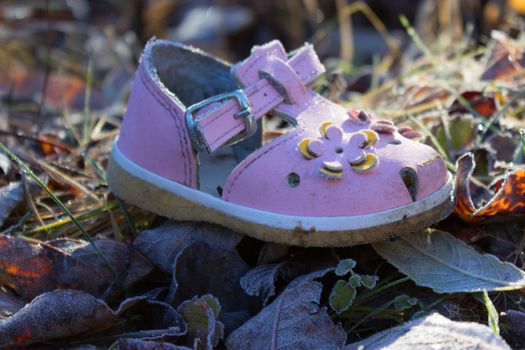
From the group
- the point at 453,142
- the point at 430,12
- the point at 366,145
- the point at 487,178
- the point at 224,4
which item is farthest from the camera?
the point at 224,4

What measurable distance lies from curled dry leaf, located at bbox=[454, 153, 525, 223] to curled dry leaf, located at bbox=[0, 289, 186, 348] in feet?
2.51

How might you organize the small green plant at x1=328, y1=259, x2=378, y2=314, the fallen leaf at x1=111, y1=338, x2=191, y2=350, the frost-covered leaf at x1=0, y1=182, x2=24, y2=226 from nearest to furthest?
the fallen leaf at x1=111, y1=338, x2=191, y2=350 → the small green plant at x1=328, y1=259, x2=378, y2=314 → the frost-covered leaf at x1=0, y1=182, x2=24, y2=226

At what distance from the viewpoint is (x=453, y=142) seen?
8.03 ft

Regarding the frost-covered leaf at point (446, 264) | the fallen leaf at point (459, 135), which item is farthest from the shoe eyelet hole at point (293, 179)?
the fallen leaf at point (459, 135)

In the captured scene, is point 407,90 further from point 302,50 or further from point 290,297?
point 290,297

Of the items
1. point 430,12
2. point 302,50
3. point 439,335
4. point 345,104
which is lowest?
point 430,12

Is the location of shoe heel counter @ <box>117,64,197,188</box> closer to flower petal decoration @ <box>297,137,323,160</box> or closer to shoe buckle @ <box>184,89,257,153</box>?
shoe buckle @ <box>184,89,257,153</box>

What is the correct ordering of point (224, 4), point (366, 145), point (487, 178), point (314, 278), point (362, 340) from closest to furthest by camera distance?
point (362, 340), point (314, 278), point (366, 145), point (487, 178), point (224, 4)

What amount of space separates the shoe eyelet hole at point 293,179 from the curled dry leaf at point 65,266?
43cm

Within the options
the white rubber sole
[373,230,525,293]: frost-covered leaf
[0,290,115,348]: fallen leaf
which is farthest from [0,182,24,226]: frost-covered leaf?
[373,230,525,293]: frost-covered leaf

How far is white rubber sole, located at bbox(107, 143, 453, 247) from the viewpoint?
1.91 m

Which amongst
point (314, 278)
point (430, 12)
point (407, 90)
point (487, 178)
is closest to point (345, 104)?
point (407, 90)

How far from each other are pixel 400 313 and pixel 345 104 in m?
1.29

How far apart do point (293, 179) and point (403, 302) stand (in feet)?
1.37
